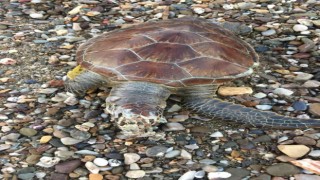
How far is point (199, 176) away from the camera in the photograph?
3357mm

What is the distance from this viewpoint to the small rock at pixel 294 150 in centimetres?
355

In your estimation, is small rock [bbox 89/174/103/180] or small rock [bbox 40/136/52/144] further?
small rock [bbox 40/136/52/144]

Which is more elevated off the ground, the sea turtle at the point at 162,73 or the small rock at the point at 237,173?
the sea turtle at the point at 162,73

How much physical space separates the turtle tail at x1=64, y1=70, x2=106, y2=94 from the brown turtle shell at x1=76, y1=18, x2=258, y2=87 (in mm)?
80

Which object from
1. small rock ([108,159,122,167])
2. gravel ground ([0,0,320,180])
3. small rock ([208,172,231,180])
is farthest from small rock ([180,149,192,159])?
small rock ([108,159,122,167])

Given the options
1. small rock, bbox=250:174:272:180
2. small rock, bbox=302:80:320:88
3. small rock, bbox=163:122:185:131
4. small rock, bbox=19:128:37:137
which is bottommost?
small rock, bbox=250:174:272:180

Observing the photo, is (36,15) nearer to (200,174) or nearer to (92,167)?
(92,167)

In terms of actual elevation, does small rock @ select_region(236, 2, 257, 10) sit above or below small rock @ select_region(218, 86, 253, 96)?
above

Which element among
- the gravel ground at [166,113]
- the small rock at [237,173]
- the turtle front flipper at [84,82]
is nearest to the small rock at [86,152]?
the gravel ground at [166,113]

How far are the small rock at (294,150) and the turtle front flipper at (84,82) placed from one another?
159 centimetres

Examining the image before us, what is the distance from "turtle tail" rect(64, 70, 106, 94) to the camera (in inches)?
171

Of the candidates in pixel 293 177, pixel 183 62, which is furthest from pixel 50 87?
pixel 293 177

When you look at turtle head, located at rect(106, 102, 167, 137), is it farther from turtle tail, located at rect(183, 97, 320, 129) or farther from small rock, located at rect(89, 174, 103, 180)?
small rock, located at rect(89, 174, 103, 180)

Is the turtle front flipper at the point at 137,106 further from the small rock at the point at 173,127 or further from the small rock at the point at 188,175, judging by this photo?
the small rock at the point at 188,175
